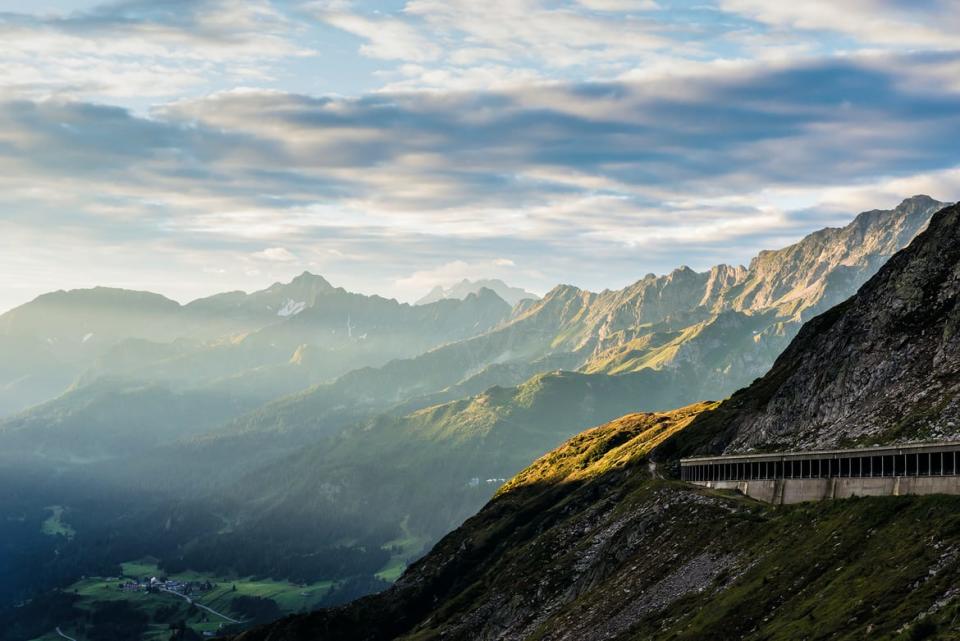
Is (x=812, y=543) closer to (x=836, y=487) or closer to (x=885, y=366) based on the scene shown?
(x=836, y=487)

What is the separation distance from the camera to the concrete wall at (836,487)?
114125 mm

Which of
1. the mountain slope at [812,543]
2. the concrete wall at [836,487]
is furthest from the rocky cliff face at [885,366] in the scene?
the concrete wall at [836,487]

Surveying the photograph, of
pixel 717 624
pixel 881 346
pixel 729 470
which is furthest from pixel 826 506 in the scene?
pixel 881 346

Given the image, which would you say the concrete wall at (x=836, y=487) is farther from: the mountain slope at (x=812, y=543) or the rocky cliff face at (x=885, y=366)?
the rocky cliff face at (x=885, y=366)

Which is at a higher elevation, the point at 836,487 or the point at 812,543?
the point at 836,487

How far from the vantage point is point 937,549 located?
92.9 m

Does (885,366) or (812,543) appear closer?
(812,543)

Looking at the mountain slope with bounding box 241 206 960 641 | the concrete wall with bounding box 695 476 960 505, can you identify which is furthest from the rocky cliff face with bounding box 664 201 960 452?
the concrete wall with bounding box 695 476 960 505

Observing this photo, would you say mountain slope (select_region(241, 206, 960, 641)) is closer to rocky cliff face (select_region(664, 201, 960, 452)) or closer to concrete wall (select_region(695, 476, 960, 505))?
rocky cliff face (select_region(664, 201, 960, 452))

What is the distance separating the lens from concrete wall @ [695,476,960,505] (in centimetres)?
11412

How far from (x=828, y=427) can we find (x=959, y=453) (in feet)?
191

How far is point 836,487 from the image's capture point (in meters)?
135

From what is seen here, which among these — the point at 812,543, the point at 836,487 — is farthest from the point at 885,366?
the point at 812,543

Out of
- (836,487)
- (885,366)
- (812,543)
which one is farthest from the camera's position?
(885,366)
